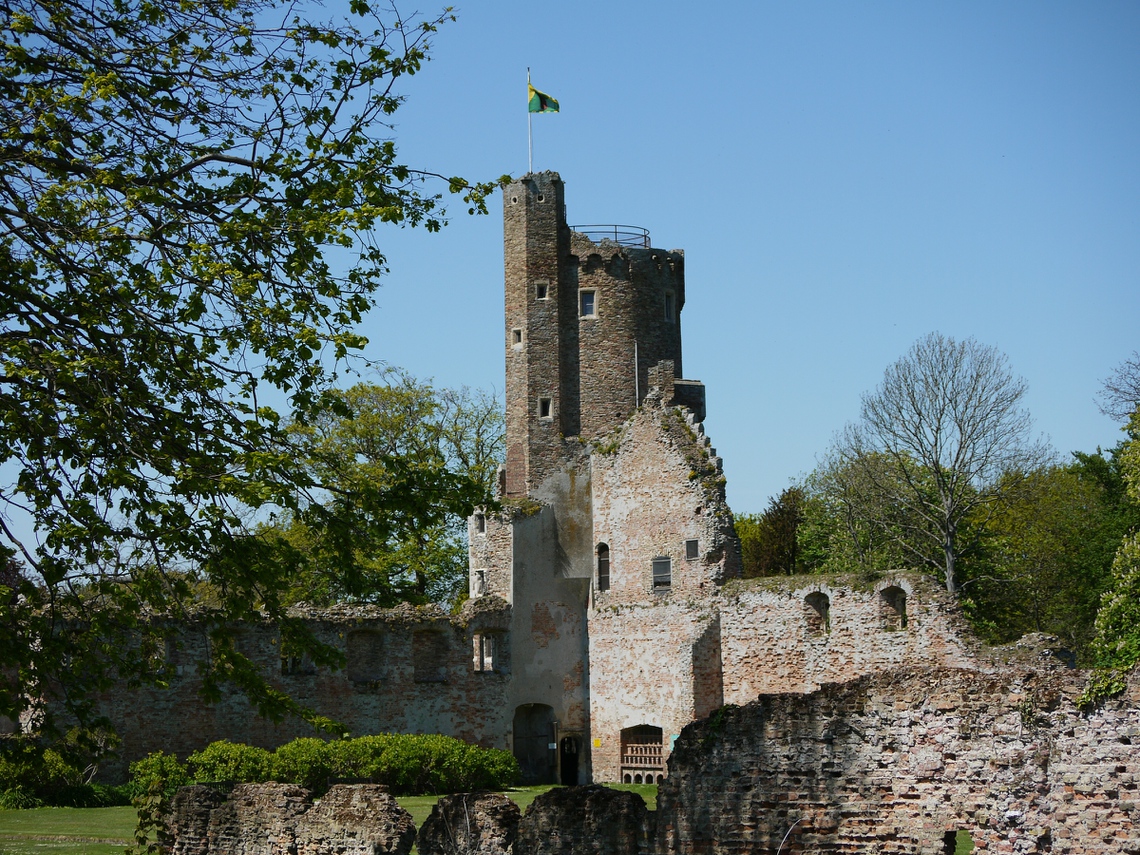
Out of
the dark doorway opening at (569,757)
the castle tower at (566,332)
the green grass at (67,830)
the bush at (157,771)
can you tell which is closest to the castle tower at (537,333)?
the castle tower at (566,332)

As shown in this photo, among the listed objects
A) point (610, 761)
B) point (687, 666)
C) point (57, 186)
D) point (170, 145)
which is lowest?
point (610, 761)

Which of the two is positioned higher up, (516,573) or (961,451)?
(961,451)

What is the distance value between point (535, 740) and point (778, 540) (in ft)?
61.9

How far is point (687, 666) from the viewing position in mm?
31547

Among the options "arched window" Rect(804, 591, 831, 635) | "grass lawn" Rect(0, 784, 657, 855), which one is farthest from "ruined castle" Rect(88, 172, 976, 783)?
"grass lawn" Rect(0, 784, 657, 855)

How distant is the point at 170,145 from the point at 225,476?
148 inches

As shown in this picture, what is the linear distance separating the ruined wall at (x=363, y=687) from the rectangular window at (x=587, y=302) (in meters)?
8.77

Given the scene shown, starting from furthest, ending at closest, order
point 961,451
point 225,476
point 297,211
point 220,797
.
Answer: point 961,451 → point 220,797 → point 297,211 → point 225,476

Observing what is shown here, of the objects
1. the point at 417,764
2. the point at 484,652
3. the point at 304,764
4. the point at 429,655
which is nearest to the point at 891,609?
the point at 417,764

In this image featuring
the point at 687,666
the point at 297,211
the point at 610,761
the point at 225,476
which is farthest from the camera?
the point at 610,761

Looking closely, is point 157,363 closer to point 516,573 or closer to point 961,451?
point 516,573

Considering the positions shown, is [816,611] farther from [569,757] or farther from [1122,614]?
[569,757]

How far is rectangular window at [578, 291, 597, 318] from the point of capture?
126 ft

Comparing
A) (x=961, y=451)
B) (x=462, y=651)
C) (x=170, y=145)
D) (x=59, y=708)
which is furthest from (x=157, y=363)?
(x=961, y=451)
